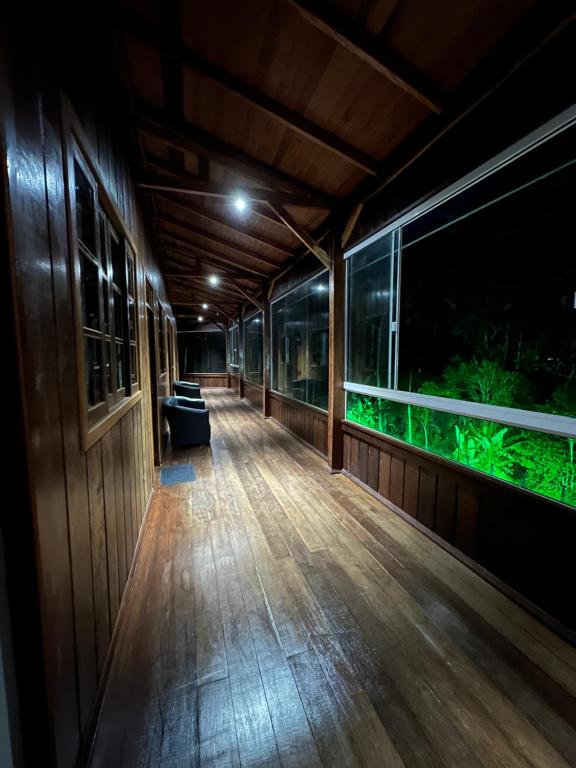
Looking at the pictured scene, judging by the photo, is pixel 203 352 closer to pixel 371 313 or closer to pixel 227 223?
pixel 227 223

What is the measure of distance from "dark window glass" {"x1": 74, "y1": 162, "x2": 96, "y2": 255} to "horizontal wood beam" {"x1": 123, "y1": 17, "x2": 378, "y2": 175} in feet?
3.00

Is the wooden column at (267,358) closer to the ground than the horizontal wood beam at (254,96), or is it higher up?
closer to the ground

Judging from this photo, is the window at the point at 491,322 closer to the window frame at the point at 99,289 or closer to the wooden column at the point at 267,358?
the window frame at the point at 99,289

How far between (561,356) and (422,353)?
Answer: 3.38 ft

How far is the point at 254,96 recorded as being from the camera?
2.04m

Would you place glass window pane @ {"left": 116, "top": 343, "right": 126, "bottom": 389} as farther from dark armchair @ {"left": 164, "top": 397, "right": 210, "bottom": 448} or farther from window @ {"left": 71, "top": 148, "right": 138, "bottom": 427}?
dark armchair @ {"left": 164, "top": 397, "right": 210, "bottom": 448}

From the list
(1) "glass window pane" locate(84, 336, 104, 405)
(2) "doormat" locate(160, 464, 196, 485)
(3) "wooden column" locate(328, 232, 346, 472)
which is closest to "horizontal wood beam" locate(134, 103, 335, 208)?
(3) "wooden column" locate(328, 232, 346, 472)

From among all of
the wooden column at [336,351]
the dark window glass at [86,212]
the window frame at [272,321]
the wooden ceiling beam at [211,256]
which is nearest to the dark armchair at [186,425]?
the window frame at [272,321]

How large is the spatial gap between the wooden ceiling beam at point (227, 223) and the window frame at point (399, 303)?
178cm

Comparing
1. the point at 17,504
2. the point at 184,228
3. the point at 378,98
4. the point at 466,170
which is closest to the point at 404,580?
the point at 17,504

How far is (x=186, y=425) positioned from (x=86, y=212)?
3673mm

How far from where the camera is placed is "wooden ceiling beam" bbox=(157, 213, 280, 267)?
439cm

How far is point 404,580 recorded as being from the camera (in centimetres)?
201

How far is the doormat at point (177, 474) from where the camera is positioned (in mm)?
3631
